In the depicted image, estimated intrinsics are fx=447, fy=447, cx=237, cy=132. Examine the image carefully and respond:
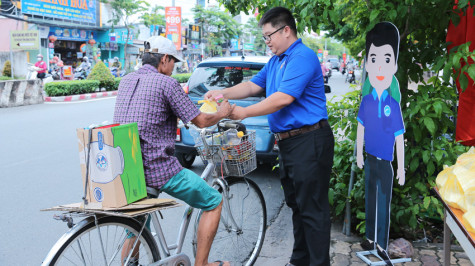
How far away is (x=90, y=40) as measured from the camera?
34688 millimetres

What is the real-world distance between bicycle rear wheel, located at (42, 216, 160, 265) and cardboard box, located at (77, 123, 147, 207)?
14cm

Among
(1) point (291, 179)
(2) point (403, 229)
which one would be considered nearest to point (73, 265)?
(1) point (291, 179)

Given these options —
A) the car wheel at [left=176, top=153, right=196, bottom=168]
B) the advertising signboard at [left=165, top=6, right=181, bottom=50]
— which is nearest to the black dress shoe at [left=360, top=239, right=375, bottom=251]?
the car wheel at [left=176, top=153, right=196, bottom=168]

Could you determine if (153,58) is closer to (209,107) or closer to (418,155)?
(209,107)

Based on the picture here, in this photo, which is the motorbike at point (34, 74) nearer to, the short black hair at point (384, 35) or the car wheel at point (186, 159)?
the car wheel at point (186, 159)

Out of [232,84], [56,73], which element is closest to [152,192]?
[232,84]

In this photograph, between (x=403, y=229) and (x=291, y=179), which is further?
(x=403, y=229)

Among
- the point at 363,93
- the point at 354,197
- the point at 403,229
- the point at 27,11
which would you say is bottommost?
the point at 403,229

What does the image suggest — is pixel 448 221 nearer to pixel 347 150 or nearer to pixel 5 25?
pixel 347 150

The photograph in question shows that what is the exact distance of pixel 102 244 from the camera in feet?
7.50

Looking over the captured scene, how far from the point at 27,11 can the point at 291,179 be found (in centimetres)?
2914

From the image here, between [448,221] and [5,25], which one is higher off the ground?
[5,25]

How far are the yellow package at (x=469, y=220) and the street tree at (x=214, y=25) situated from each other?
1812 inches

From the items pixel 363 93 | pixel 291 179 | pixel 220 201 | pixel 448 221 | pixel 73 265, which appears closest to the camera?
pixel 73 265
